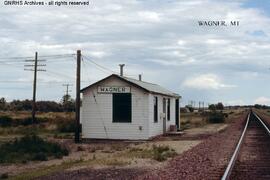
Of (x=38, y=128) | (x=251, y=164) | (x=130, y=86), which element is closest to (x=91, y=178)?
(x=251, y=164)

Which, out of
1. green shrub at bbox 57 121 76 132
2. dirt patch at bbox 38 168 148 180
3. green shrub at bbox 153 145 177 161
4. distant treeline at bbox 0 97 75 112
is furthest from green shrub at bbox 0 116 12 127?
distant treeline at bbox 0 97 75 112

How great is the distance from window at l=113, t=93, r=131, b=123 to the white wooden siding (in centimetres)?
23

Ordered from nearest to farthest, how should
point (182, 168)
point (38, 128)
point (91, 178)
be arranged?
1. point (91, 178)
2. point (182, 168)
3. point (38, 128)

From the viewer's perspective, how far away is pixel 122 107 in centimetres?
2914

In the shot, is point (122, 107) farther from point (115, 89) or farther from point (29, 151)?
point (29, 151)

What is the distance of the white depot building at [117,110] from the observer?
28.7 metres

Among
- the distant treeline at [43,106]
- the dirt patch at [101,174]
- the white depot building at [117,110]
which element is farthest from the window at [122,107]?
the distant treeline at [43,106]

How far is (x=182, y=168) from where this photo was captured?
15.2 meters

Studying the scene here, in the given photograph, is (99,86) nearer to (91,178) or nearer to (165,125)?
(165,125)

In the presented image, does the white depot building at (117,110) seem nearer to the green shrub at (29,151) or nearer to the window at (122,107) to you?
the window at (122,107)

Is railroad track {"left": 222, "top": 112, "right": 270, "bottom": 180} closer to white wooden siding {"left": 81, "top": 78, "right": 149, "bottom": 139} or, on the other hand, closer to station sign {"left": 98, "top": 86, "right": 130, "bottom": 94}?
white wooden siding {"left": 81, "top": 78, "right": 149, "bottom": 139}

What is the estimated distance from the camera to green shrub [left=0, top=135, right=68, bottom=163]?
65.8 feet

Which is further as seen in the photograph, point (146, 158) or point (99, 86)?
point (99, 86)

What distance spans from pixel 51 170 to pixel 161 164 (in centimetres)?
355
